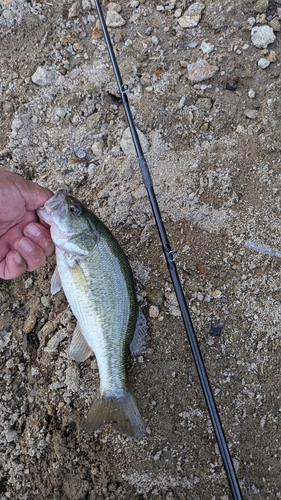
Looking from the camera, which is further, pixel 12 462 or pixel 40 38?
pixel 40 38

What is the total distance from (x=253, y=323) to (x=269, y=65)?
2342 millimetres

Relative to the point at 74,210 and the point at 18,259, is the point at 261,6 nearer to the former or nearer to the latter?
the point at 74,210

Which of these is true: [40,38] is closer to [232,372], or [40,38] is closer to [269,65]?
[269,65]

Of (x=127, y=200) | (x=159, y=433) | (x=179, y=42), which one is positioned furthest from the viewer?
(x=179, y=42)

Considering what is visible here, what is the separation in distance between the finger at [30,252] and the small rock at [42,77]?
1669mm

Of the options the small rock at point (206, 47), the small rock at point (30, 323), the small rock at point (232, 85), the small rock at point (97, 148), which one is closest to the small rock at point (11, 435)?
the small rock at point (30, 323)

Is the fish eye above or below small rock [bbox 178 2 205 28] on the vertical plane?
below

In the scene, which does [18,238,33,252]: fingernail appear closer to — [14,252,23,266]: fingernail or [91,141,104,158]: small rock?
[14,252,23,266]: fingernail

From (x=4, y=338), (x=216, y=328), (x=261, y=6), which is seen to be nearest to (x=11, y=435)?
(x=4, y=338)

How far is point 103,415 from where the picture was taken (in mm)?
3076

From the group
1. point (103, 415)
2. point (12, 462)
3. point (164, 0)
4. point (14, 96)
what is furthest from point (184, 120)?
point (12, 462)

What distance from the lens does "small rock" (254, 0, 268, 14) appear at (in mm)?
3992

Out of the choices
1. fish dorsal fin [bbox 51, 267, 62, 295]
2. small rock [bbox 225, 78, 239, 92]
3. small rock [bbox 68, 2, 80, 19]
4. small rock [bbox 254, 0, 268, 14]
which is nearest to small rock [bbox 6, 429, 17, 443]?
fish dorsal fin [bbox 51, 267, 62, 295]

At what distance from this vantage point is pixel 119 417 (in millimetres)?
3068
